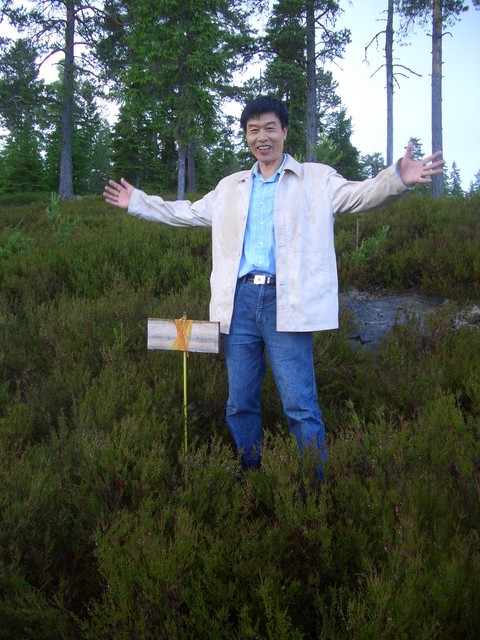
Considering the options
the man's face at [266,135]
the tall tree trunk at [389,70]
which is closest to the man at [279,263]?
the man's face at [266,135]

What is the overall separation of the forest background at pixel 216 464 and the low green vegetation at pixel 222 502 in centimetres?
1

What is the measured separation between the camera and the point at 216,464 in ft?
8.21

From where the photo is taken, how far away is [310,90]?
19.3m

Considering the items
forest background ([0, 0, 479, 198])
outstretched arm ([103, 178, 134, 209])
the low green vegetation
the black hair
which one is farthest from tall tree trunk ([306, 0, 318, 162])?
the black hair

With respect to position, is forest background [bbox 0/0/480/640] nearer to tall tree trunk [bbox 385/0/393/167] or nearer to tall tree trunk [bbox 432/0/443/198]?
tall tree trunk [bbox 432/0/443/198]

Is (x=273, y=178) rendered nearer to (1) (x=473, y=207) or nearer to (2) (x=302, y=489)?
(2) (x=302, y=489)

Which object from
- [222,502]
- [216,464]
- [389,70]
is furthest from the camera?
[389,70]

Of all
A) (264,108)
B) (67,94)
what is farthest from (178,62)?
(264,108)

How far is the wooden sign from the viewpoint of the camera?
2.97 m

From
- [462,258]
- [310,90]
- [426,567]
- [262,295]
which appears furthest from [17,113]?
[426,567]

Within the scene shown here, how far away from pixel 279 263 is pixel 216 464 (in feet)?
3.57

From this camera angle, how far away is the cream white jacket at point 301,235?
2713 millimetres

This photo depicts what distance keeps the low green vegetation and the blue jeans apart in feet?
0.54

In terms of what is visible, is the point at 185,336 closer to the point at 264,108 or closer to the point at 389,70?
the point at 264,108
